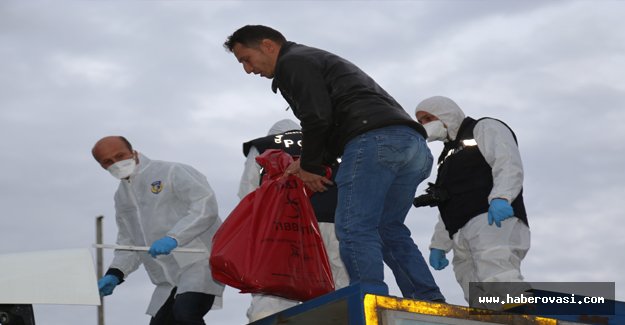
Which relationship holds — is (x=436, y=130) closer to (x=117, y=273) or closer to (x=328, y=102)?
(x=328, y=102)

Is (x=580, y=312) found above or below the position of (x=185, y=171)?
below

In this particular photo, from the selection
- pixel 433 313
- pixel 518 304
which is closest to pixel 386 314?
pixel 433 313

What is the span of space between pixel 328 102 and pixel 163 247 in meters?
1.86

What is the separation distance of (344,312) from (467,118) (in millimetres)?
2273

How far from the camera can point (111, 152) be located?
661cm

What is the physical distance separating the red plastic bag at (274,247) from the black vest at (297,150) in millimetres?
757

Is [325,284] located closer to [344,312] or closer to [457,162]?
[344,312]

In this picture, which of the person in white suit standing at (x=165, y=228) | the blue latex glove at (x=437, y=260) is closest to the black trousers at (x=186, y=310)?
the person in white suit standing at (x=165, y=228)

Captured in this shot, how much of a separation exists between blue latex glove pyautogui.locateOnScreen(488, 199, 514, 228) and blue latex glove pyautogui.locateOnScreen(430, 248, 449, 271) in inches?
31.8

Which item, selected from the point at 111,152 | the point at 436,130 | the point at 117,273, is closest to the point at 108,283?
the point at 117,273

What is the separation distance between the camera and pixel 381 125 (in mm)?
4547

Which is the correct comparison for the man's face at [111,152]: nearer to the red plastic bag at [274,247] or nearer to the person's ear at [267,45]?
the red plastic bag at [274,247]

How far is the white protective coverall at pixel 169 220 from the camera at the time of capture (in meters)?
6.09

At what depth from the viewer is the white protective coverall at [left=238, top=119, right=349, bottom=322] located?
18.4 ft
